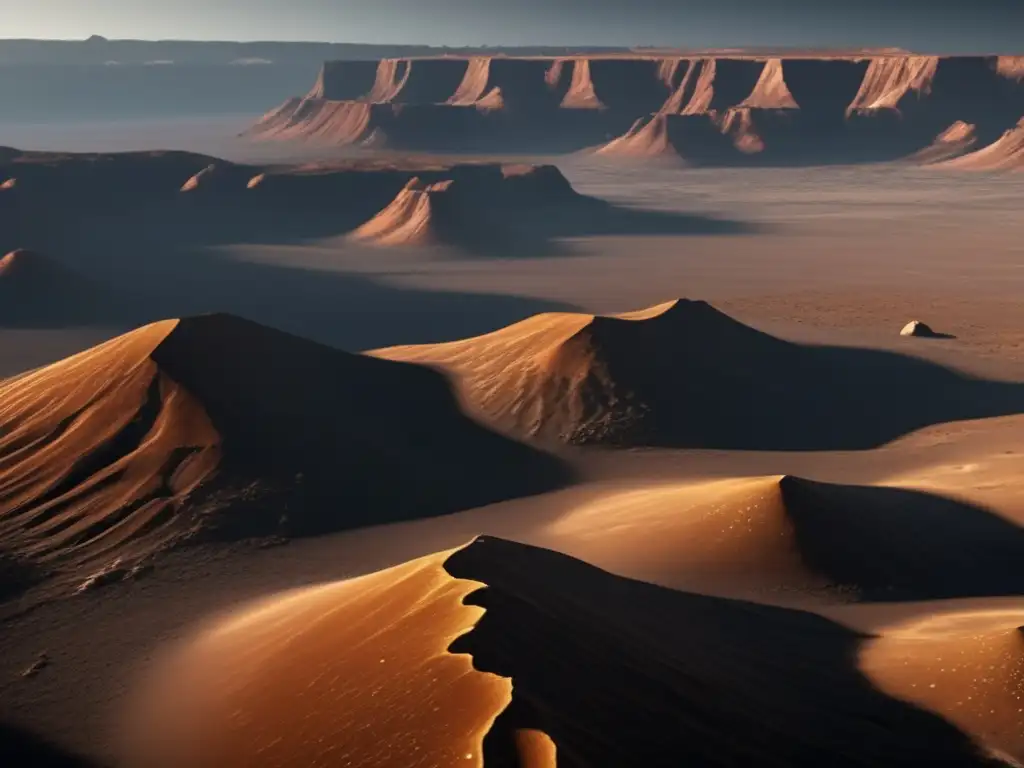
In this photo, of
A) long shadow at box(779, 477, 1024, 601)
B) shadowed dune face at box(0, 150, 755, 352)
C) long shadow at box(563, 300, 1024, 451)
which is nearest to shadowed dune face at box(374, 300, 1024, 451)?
long shadow at box(563, 300, 1024, 451)

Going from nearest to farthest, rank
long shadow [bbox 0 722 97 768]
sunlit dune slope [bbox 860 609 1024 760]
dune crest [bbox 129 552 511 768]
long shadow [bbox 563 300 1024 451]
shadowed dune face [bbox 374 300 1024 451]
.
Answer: dune crest [bbox 129 552 511 768]
sunlit dune slope [bbox 860 609 1024 760]
long shadow [bbox 0 722 97 768]
shadowed dune face [bbox 374 300 1024 451]
long shadow [bbox 563 300 1024 451]

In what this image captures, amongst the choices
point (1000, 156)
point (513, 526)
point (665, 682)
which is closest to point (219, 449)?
point (513, 526)

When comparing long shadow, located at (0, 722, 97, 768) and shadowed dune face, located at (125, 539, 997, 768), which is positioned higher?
shadowed dune face, located at (125, 539, 997, 768)

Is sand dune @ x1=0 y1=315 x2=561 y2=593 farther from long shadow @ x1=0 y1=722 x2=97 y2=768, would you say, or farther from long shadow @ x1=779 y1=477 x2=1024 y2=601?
long shadow @ x1=779 y1=477 x2=1024 y2=601

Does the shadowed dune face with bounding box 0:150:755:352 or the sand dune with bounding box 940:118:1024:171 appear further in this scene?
the sand dune with bounding box 940:118:1024:171

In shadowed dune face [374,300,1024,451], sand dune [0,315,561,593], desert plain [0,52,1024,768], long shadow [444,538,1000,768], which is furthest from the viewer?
shadowed dune face [374,300,1024,451]

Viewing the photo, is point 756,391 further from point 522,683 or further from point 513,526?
point 522,683
